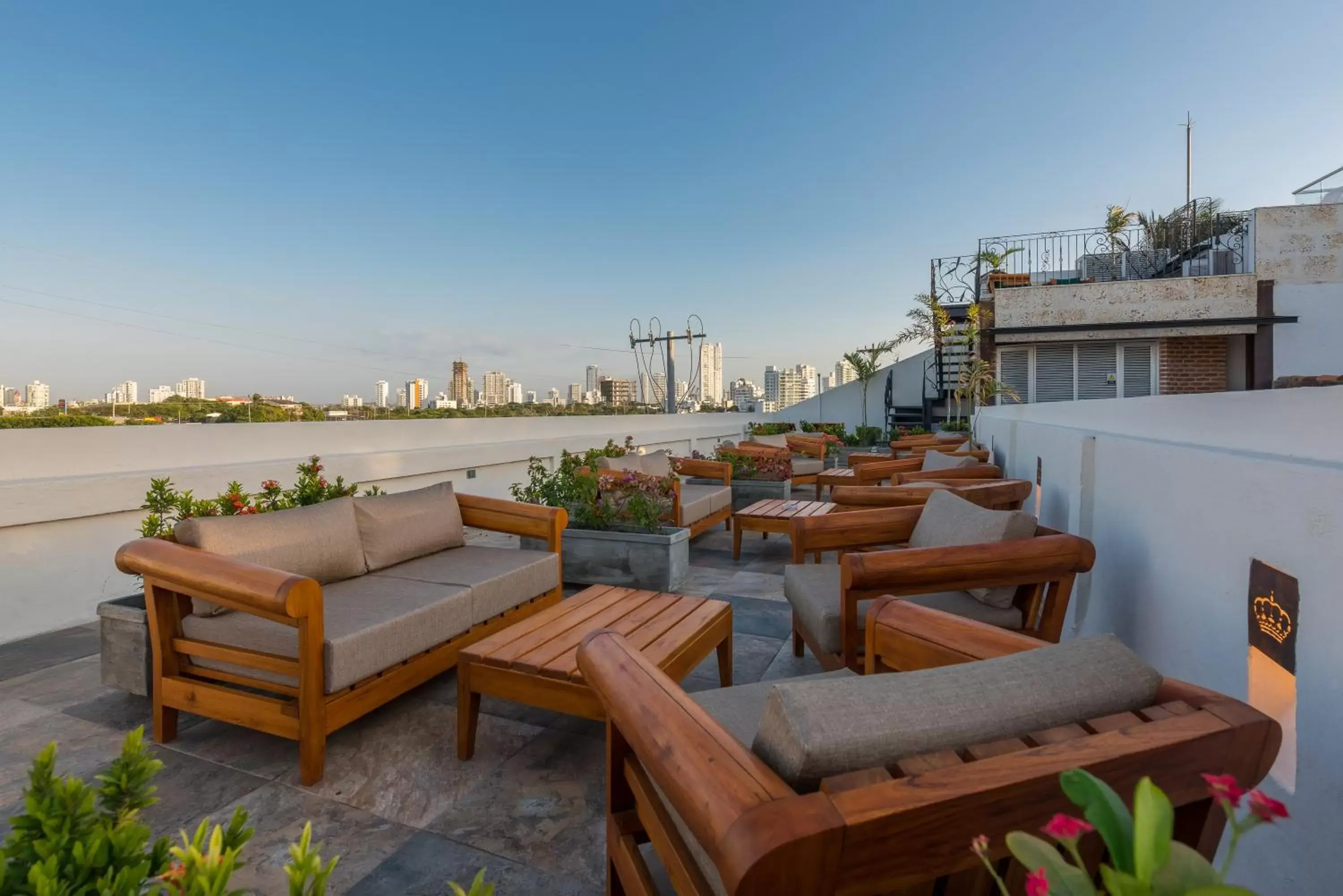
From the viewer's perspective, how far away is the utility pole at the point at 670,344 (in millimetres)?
15477

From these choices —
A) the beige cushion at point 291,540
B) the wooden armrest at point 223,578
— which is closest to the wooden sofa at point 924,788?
the wooden armrest at point 223,578

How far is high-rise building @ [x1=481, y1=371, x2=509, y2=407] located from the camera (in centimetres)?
853

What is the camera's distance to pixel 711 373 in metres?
20.5

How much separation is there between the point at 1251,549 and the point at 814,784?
1226mm

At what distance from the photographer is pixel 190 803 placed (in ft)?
6.36

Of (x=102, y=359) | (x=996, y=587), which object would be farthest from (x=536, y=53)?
(x=996, y=587)

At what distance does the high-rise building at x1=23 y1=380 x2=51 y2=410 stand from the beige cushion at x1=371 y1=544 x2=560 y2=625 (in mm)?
2932

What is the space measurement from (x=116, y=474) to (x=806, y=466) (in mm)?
6264

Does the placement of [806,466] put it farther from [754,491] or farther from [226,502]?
[226,502]

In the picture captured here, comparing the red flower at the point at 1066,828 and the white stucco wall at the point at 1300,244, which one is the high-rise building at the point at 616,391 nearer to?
the white stucco wall at the point at 1300,244

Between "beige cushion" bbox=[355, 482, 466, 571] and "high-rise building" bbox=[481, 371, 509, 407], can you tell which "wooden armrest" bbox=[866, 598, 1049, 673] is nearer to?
"beige cushion" bbox=[355, 482, 466, 571]

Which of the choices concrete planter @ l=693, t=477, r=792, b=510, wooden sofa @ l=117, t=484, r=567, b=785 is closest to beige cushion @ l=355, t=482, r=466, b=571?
wooden sofa @ l=117, t=484, r=567, b=785

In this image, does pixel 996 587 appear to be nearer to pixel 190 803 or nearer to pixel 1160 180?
pixel 190 803

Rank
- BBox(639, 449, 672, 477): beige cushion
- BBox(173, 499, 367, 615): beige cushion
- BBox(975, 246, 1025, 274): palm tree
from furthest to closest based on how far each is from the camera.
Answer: BBox(975, 246, 1025, 274): palm tree, BBox(639, 449, 672, 477): beige cushion, BBox(173, 499, 367, 615): beige cushion
